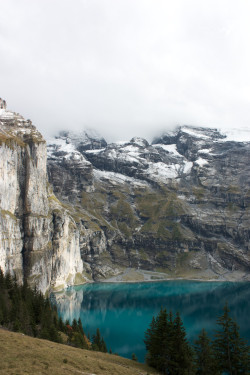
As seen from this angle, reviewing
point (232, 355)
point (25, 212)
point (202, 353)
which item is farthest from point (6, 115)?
point (232, 355)

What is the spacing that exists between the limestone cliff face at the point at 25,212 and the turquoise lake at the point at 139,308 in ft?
76.4

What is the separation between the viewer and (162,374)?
34.6 m

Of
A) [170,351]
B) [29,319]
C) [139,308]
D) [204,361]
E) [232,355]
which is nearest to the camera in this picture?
[232,355]

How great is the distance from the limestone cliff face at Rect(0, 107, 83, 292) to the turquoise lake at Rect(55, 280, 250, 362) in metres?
23.3

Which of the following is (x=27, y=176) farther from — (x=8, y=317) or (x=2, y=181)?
(x=8, y=317)

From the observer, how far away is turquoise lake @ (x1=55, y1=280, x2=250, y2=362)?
9356 centimetres

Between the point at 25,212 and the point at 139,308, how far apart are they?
76.9 meters

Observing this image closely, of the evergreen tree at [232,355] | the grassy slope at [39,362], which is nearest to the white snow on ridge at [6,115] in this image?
the grassy slope at [39,362]

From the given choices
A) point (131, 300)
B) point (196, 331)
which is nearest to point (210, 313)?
point (196, 331)

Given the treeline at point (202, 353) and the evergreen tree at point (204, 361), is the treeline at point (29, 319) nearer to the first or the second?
the treeline at point (202, 353)

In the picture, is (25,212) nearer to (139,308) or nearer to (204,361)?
(139,308)

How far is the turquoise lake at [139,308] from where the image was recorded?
93.6 meters

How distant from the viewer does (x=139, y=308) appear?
138625mm

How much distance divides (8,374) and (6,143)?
5144 inches
